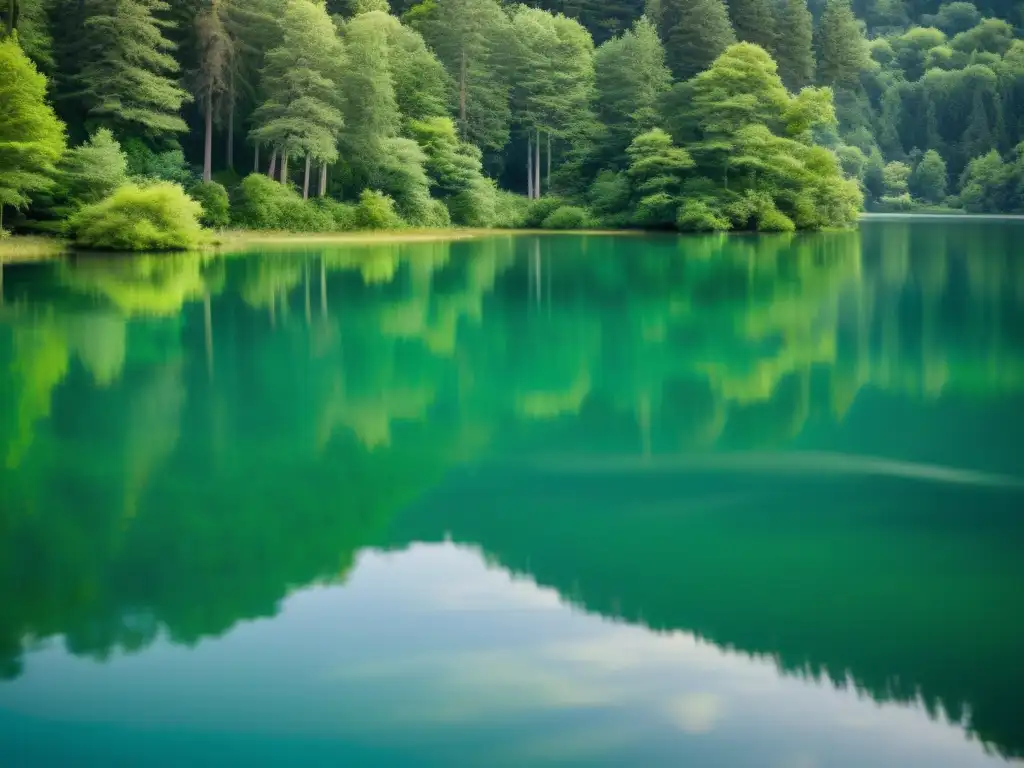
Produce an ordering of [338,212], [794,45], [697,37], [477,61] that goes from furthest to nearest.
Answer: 1. [794,45]
2. [697,37]
3. [477,61]
4. [338,212]

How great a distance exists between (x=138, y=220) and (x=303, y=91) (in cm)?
1267

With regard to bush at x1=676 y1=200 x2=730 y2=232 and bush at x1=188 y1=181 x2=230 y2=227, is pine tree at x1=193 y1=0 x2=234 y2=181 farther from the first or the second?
bush at x1=676 y1=200 x2=730 y2=232

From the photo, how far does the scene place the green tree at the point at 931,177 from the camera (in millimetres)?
98938

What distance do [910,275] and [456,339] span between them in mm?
15342

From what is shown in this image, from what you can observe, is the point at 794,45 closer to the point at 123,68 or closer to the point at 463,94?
the point at 463,94

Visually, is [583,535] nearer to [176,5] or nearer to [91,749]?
[91,749]

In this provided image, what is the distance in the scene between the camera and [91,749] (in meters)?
4.75

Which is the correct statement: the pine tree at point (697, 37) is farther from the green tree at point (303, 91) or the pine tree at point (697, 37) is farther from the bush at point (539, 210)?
the green tree at point (303, 91)

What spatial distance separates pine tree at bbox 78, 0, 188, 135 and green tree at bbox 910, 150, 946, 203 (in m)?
70.9

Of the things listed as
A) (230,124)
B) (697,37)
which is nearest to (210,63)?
(230,124)

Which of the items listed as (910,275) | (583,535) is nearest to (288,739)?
(583,535)

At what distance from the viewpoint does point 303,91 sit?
45.3 m

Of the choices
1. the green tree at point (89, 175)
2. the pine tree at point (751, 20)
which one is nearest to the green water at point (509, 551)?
the green tree at point (89, 175)

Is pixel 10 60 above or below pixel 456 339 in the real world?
above
